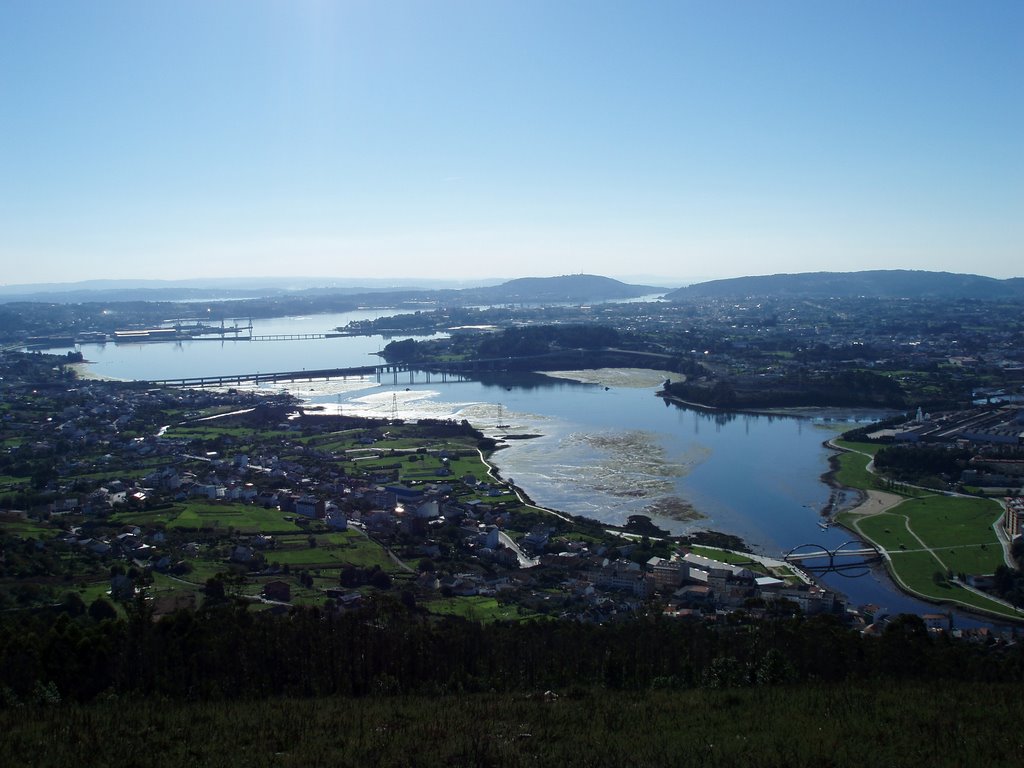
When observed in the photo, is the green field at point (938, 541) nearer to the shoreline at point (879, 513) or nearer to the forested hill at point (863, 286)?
the shoreline at point (879, 513)

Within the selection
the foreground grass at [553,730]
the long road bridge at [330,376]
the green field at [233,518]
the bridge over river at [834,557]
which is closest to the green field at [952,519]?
the bridge over river at [834,557]

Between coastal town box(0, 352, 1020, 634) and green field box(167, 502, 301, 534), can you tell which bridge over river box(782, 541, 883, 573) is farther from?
green field box(167, 502, 301, 534)

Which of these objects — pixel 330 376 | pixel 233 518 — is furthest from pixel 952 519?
pixel 330 376

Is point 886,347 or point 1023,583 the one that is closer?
point 1023,583

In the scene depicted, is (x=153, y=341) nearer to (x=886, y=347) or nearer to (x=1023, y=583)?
(x=886, y=347)

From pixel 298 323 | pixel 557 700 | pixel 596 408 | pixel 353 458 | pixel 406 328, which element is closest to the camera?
pixel 557 700

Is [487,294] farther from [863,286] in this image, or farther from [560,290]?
[863,286]

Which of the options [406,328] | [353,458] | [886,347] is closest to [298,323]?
[406,328]

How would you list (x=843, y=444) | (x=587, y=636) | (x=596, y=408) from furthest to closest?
(x=596, y=408), (x=843, y=444), (x=587, y=636)
